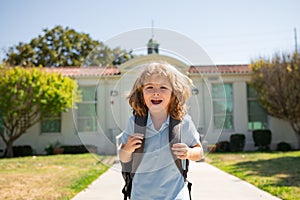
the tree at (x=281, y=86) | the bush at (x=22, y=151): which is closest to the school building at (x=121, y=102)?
the tree at (x=281, y=86)

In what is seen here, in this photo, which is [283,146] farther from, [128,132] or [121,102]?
[128,132]

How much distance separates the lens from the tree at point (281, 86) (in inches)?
568

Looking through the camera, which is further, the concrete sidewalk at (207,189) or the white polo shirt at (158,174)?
the concrete sidewalk at (207,189)

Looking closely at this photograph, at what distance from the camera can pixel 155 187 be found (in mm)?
2158

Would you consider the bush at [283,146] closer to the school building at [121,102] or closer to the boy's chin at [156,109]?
the school building at [121,102]

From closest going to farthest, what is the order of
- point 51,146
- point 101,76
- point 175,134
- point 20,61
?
point 175,134 → point 101,76 → point 51,146 → point 20,61

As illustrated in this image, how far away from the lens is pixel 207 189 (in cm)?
627

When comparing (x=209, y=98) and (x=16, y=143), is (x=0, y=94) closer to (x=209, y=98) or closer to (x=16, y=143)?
(x=16, y=143)

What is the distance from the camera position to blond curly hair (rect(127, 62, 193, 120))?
2.21 meters

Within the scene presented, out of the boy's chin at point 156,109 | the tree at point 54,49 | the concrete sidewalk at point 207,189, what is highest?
the tree at point 54,49

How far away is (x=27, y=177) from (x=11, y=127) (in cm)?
755

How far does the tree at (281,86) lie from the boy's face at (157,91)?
13106mm

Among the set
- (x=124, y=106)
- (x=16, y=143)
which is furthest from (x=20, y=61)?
(x=124, y=106)

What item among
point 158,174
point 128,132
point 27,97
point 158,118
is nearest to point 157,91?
point 158,118
